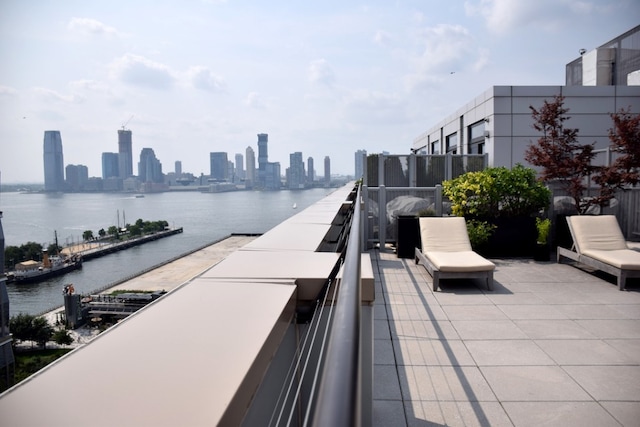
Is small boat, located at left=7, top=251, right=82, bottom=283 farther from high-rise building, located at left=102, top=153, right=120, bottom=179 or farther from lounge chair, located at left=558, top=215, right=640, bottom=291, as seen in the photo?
high-rise building, located at left=102, top=153, right=120, bottom=179

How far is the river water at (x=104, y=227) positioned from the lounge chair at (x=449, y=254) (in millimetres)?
37509

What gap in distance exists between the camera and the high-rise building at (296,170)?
144 metres

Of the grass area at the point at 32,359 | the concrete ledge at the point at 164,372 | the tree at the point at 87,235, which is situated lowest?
the grass area at the point at 32,359

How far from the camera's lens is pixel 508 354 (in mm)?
3975

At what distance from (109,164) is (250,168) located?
5810cm

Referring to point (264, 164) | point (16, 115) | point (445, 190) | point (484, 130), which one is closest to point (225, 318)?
point (445, 190)

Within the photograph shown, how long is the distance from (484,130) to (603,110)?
4534 millimetres

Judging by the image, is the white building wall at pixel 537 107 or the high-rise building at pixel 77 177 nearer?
the white building wall at pixel 537 107

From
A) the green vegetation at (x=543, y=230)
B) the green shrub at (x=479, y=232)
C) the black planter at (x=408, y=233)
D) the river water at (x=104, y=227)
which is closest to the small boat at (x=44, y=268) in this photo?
the river water at (x=104, y=227)

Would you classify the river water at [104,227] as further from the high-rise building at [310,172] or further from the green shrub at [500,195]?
the green shrub at [500,195]

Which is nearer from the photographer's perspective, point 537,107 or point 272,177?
point 537,107

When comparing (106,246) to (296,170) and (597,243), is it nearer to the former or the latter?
(296,170)

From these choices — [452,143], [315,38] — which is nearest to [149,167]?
[452,143]

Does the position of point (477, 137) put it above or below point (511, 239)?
above
